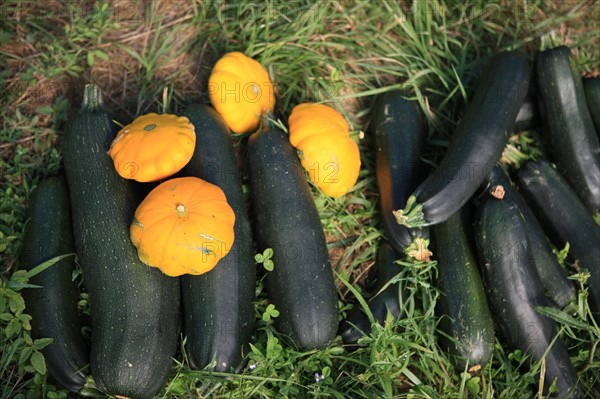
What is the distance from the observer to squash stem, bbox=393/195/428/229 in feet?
11.1

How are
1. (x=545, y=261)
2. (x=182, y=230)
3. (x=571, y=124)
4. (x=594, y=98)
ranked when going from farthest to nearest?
1. (x=594, y=98)
2. (x=571, y=124)
3. (x=545, y=261)
4. (x=182, y=230)

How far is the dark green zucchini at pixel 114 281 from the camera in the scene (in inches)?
119

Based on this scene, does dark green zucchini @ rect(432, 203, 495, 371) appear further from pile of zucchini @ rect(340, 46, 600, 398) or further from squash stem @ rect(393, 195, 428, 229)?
squash stem @ rect(393, 195, 428, 229)

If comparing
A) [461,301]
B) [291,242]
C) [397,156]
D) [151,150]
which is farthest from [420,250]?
[151,150]

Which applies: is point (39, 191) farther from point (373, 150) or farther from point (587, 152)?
point (587, 152)

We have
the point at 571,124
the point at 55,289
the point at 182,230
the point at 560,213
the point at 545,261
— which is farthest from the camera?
the point at 571,124

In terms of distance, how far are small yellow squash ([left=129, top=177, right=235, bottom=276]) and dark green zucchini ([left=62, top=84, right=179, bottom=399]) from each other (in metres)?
0.14

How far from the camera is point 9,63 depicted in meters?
3.99

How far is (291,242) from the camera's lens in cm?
334

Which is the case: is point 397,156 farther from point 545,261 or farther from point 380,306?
point 545,261

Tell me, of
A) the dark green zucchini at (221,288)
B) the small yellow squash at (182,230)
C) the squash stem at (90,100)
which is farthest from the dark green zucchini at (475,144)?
the squash stem at (90,100)

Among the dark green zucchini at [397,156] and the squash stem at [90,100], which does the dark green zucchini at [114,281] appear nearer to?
the squash stem at [90,100]

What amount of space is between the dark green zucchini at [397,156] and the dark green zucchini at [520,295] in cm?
41

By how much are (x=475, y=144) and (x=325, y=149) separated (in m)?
0.89
